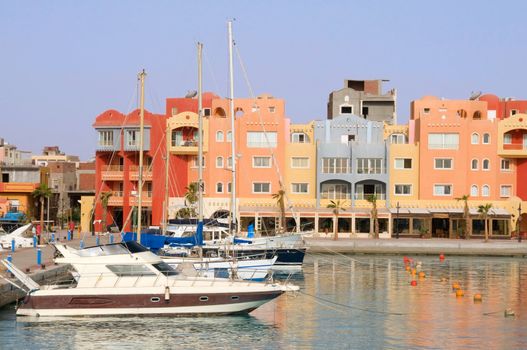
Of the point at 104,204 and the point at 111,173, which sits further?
the point at 111,173

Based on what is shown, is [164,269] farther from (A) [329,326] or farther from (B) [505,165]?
(B) [505,165]

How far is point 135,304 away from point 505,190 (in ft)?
205

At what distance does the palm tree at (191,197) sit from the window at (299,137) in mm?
11945

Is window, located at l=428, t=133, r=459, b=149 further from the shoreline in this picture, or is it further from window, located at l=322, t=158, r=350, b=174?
the shoreline

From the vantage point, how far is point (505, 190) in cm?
9319

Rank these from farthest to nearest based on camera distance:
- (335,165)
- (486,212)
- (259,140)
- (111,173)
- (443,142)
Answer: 1. (111,173)
2. (259,140)
3. (335,165)
4. (443,142)
5. (486,212)

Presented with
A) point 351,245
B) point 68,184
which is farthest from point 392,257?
point 68,184

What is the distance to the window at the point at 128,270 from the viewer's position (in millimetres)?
38438

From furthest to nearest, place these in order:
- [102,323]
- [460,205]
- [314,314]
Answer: [460,205] < [314,314] < [102,323]

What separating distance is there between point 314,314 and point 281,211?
42.1 m

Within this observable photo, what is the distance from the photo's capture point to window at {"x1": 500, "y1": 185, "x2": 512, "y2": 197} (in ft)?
305

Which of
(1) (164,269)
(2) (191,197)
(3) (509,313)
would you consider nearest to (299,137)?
(2) (191,197)

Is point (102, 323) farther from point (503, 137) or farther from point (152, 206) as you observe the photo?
→ point (503, 137)

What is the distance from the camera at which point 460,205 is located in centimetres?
9156
